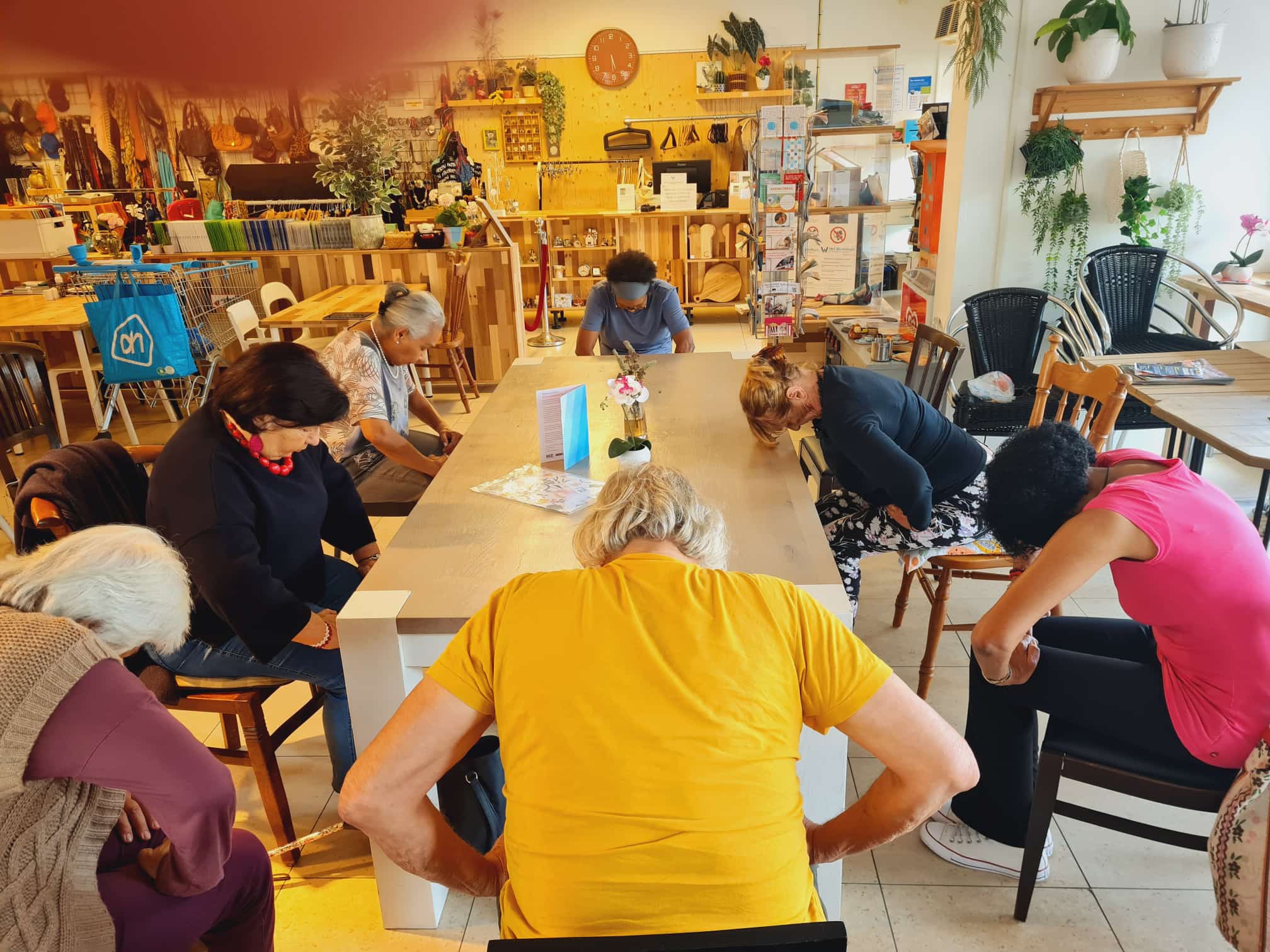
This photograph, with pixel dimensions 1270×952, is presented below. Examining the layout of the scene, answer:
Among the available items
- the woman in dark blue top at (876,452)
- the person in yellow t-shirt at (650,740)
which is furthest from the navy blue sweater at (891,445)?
Result: the person in yellow t-shirt at (650,740)

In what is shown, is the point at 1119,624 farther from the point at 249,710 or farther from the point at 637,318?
the point at 637,318

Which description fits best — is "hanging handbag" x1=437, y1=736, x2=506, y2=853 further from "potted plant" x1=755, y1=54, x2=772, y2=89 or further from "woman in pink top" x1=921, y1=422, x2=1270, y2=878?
"potted plant" x1=755, y1=54, x2=772, y2=89

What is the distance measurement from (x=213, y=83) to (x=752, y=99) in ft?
28.8

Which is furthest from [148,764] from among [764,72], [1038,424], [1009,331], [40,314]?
[764,72]

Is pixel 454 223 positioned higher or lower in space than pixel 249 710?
higher

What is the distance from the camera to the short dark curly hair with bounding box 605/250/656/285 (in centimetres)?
390

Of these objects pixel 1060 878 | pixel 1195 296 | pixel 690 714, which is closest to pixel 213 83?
pixel 690 714

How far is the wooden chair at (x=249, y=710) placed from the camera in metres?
1.92

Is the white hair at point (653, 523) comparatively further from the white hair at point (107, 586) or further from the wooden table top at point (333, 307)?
the wooden table top at point (333, 307)

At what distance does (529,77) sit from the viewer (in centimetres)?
826

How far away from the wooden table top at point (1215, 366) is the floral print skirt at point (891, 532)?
61 cm

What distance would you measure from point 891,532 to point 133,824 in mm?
1931

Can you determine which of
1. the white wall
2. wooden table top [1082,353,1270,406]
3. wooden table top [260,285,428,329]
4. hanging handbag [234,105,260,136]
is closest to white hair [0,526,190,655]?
hanging handbag [234,105,260,136]

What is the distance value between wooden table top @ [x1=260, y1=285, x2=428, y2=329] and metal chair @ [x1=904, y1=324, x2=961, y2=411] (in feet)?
8.15
